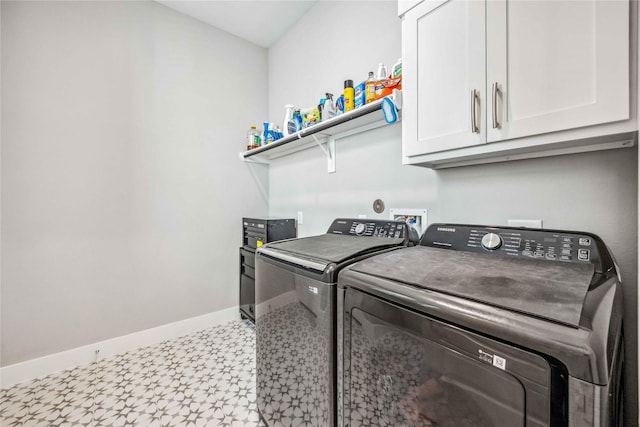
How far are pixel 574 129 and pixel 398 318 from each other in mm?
829

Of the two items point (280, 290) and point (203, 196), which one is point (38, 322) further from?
point (280, 290)

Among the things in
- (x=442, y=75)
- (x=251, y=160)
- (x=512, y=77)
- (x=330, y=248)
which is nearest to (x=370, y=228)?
(x=330, y=248)

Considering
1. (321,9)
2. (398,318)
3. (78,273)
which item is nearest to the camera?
(398,318)

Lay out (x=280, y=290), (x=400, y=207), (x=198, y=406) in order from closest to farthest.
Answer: (x=280, y=290) < (x=198, y=406) < (x=400, y=207)

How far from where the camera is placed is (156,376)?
72.4 inches

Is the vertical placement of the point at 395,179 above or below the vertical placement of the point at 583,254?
above

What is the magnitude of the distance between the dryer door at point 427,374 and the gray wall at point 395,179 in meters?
0.84

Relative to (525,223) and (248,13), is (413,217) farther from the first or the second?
(248,13)

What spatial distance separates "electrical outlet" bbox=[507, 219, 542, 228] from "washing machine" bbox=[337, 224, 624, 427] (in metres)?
0.12

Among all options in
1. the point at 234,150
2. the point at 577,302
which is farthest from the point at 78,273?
the point at 577,302

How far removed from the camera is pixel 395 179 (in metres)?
1.72

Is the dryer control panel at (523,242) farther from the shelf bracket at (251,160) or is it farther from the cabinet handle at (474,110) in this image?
the shelf bracket at (251,160)

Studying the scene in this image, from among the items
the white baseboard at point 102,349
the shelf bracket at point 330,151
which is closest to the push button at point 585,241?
the shelf bracket at point 330,151

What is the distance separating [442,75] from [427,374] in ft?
3.74
